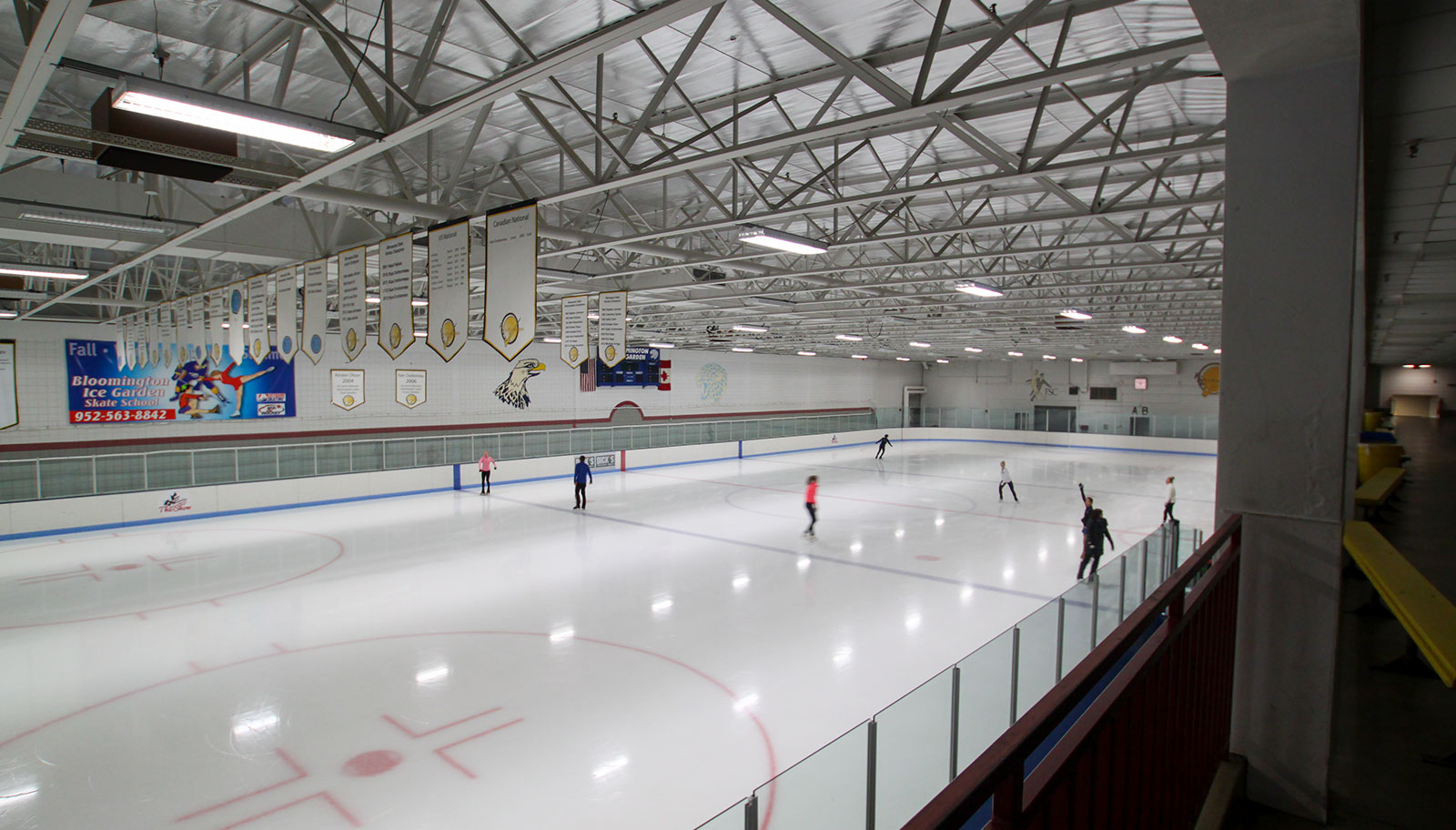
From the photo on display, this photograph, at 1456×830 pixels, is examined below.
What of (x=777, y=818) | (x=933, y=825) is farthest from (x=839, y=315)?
(x=933, y=825)

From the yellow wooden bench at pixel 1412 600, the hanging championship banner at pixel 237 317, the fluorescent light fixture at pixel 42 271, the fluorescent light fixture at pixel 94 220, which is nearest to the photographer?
the yellow wooden bench at pixel 1412 600

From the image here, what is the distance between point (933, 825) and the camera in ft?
3.69

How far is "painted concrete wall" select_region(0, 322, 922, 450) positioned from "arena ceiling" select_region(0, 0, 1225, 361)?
24.8ft

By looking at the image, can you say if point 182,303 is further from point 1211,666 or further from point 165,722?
point 1211,666

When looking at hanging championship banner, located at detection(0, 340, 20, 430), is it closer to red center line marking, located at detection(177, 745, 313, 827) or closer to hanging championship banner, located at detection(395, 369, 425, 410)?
hanging championship banner, located at detection(395, 369, 425, 410)

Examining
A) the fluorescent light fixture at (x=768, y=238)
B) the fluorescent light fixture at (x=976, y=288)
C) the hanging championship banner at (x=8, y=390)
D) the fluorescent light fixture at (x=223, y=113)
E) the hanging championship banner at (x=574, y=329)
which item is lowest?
the hanging championship banner at (x=8, y=390)

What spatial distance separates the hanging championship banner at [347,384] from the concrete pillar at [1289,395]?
27.1 meters

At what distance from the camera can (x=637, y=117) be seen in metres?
8.38

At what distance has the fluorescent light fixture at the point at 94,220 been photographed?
874 cm

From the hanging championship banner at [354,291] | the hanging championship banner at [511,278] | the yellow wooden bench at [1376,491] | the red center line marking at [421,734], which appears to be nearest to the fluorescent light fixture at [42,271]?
the hanging championship banner at [354,291]

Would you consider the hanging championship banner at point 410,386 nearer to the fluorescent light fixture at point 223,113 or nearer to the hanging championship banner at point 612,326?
the hanging championship banner at point 612,326

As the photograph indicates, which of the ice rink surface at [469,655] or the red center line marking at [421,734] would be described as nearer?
the ice rink surface at [469,655]

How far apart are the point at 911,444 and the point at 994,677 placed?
4040 cm

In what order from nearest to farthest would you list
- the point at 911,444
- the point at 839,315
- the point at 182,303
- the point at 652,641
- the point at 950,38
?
the point at 950,38 → the point at 652,641 → the point at 182,303 → the point at 839,315 → the point at 911,444
